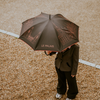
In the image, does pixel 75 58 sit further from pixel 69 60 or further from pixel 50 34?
pixel 50 34

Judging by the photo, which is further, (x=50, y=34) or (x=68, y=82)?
(x=68, y=82)

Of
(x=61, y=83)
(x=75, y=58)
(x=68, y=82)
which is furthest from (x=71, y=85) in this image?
(x=75, y=58)

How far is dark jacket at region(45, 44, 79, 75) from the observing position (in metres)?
2.64

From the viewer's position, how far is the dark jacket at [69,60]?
8.66ft

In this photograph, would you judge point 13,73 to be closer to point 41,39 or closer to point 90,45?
point 41,39

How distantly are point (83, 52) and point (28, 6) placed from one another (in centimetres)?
626

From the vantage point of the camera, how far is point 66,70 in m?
2.88

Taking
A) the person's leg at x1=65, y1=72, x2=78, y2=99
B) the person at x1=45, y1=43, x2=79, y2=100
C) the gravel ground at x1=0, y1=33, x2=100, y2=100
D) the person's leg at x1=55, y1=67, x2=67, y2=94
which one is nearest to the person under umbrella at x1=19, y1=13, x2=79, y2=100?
the person at x1=45, y1=43, x2=79, y2=100

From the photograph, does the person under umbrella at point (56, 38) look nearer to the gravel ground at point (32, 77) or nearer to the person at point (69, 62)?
the person at point (69, 62)

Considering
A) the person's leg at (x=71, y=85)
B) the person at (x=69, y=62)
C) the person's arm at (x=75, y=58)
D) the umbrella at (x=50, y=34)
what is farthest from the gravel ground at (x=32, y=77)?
the umbrella at (x=50, y=34)

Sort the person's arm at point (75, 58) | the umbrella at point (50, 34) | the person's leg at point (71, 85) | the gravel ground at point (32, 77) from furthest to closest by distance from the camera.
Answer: the gravel ground at point (32, 77)
the person's leg at point (71, 85)
the person's arm at point (75, 58)
the umbrella at point (50, 34)

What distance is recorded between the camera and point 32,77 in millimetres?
4531

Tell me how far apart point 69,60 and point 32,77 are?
2277 millimetres

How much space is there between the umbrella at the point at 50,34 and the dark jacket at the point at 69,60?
0.35 m
